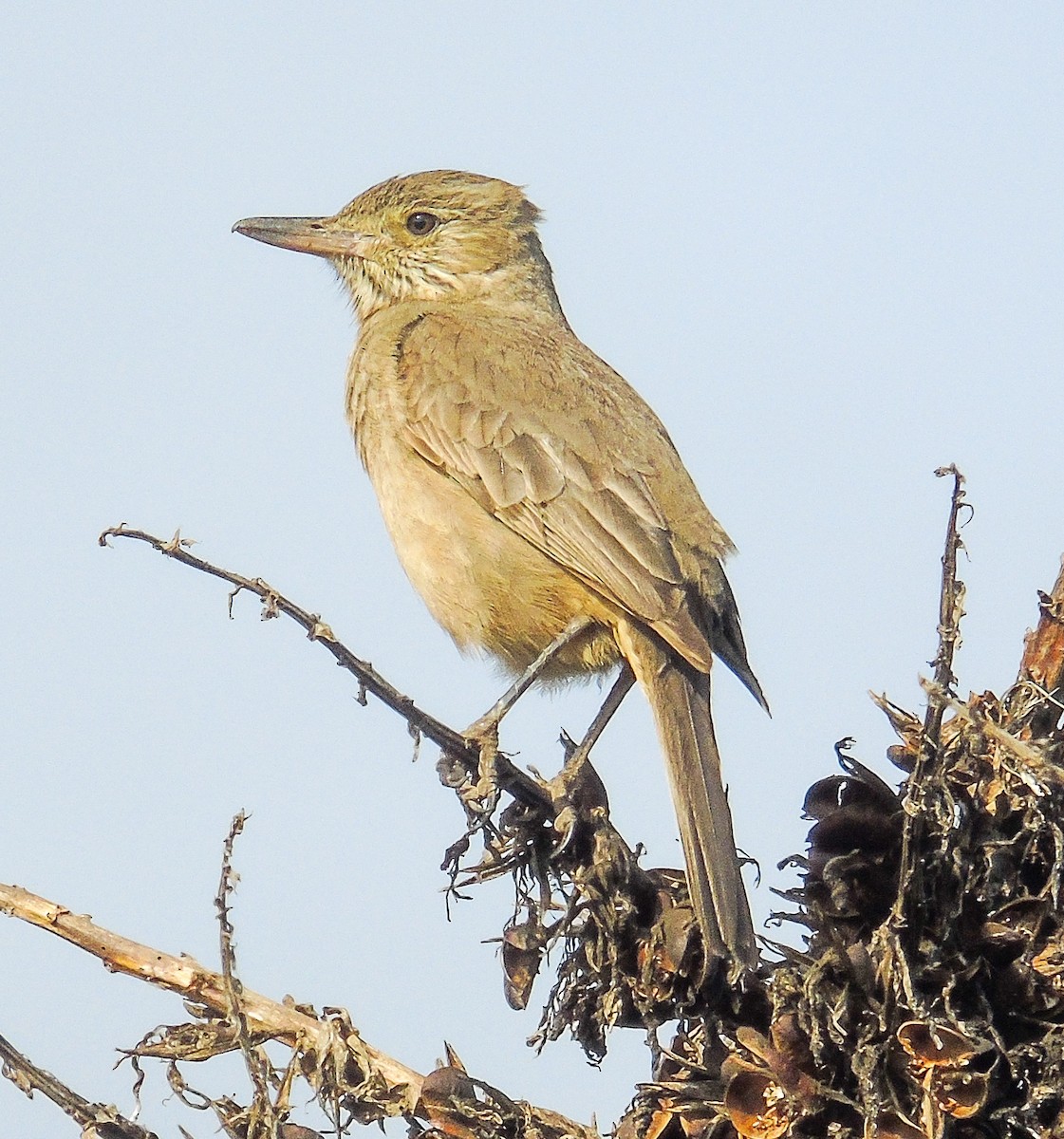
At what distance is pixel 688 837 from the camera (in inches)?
156

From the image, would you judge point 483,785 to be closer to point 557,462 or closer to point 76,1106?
point 76,1106

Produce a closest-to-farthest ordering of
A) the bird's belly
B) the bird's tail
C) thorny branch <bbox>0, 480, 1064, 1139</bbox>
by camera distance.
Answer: thorny branch <bbox>0, 480, 1064, 1139</bbox> → the bird's tail → the bird's belly

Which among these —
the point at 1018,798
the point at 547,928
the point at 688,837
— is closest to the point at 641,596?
the point at 688,837

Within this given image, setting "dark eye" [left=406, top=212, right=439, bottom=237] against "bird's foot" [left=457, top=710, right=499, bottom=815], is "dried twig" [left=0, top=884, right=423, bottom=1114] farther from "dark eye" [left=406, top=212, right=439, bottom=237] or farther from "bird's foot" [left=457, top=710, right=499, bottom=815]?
"dark eye" [left=406, top=212, right=439, bottom=237]

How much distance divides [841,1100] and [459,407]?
10.5 ft

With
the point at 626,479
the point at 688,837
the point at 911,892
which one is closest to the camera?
the point at 911,892

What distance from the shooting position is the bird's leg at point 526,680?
4.54 metres

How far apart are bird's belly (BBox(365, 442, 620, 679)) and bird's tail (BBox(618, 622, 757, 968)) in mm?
228

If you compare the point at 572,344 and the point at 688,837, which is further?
the point at 572,344

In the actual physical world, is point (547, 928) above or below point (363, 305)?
below

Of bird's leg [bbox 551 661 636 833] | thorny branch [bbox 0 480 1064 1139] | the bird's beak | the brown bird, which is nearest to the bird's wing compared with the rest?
the brown bird

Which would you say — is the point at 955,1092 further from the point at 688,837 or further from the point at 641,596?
the point at 641,596

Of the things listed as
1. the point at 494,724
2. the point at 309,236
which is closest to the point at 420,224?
the point at 309,236

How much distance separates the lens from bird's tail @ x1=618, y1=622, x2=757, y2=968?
321cm
